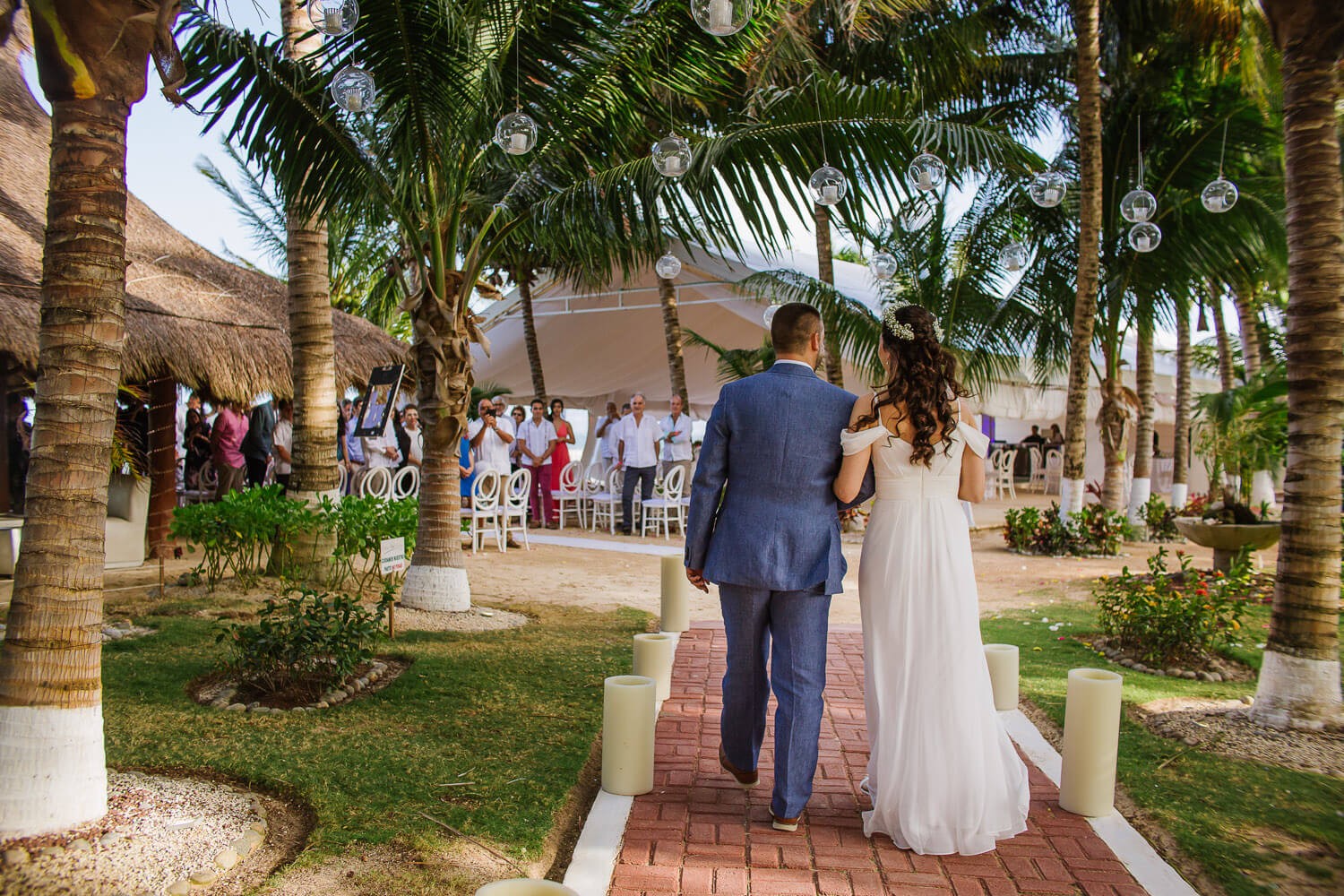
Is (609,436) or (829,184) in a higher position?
(829,184)

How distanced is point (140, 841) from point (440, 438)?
4290mm

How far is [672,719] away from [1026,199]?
10.3m

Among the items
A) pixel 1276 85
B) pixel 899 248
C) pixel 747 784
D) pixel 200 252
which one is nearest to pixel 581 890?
pixel 747 784

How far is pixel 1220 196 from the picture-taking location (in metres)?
7.97

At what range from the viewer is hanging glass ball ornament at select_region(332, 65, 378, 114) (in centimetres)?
513

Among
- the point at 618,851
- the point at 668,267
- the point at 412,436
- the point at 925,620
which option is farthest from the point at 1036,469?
the point at 618,851

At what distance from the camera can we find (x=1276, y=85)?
11828 mm

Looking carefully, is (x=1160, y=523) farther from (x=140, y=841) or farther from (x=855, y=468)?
(x=140, y=841)

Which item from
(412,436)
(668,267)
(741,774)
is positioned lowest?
(741,774)

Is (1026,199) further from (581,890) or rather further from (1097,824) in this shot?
(581,890)

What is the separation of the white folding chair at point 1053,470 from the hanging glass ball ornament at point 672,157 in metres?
18.1

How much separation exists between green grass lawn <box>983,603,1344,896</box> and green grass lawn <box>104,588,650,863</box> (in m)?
2.33

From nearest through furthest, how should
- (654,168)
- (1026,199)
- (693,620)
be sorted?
(654,168)
(693,620)
(1026,199)

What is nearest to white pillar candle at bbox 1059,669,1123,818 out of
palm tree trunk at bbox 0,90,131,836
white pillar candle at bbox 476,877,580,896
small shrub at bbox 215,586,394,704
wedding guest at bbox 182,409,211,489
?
white pillar candle at bbox 476,877,580,896
